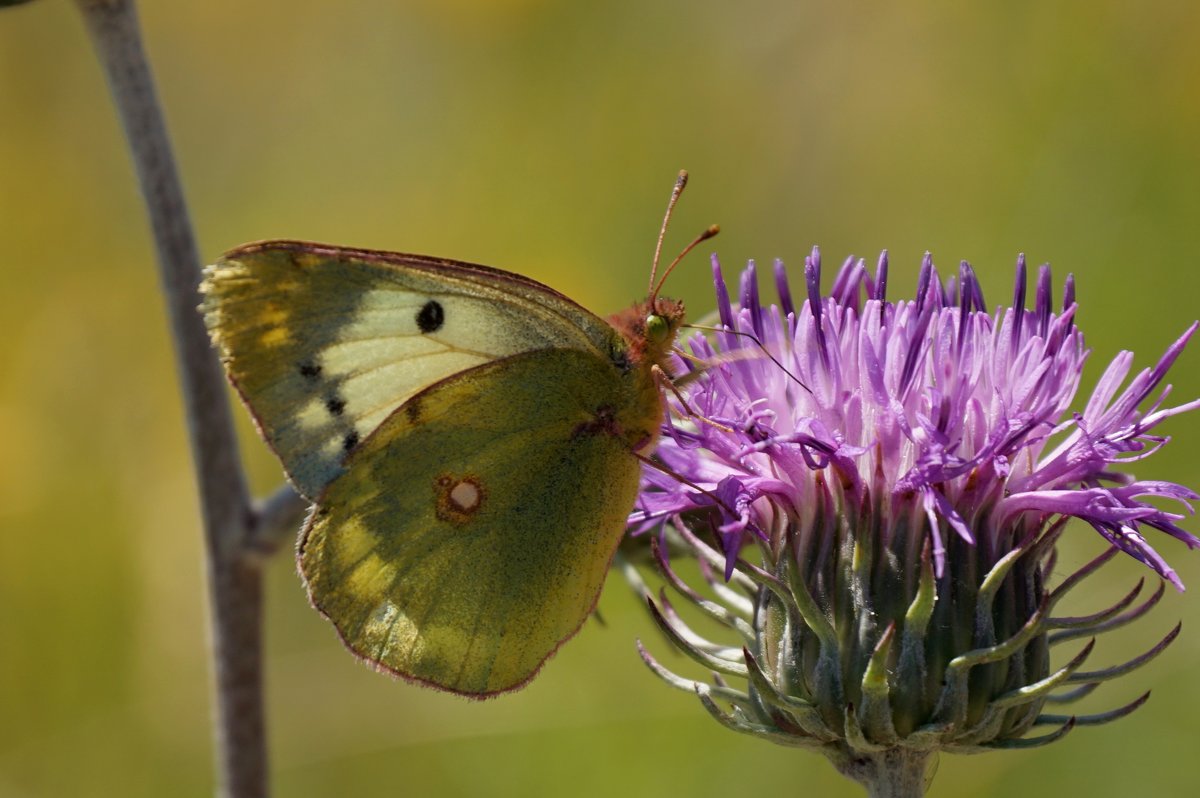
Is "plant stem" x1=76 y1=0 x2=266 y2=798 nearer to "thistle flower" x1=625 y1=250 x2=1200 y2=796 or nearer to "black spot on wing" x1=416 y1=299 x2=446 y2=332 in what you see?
"black spot on wing" x1=416 y1=299 x2=446 y2=332

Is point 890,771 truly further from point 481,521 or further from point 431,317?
point 431,317

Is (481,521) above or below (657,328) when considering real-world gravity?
below

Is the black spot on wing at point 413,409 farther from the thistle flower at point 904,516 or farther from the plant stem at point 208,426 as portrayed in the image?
the thistle flower at point 904,516

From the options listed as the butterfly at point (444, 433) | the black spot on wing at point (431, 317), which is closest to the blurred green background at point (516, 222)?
the butterfly at point (444, 433)

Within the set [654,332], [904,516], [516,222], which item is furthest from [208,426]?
[516,222]

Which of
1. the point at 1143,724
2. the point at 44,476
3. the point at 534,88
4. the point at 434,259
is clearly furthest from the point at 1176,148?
the point at 44,476

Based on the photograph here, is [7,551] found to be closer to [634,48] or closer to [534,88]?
[534,88]
